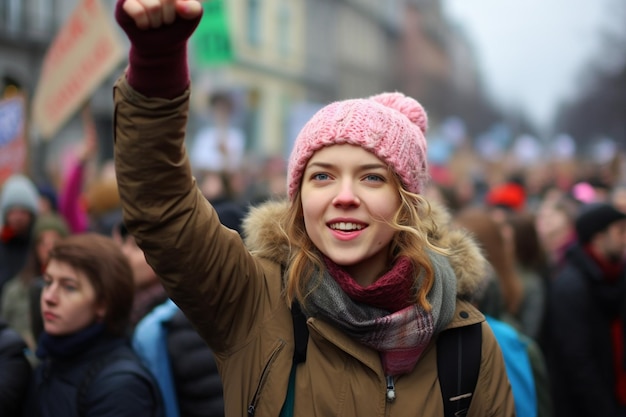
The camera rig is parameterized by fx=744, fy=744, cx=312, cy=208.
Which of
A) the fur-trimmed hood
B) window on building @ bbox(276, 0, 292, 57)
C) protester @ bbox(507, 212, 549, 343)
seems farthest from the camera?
window on building @ bbox(276, 0, 292, 57)

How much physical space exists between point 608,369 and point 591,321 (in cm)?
33

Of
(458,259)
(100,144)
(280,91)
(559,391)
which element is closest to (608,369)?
(559,391)

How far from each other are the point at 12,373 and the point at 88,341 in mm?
302

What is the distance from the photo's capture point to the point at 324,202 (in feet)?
6.92

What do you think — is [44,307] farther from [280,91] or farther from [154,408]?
[280,91]

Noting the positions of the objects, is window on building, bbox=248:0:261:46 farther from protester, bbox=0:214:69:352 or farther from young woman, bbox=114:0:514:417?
young woman, bbox=114:0:514:417

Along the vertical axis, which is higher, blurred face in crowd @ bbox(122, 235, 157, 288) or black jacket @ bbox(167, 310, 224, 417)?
blurred face in crowd @ bbox(122, 235, 157, 288)

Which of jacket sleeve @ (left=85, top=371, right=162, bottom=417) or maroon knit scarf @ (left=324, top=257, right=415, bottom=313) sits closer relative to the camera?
maroon knit scarf @ (left=324, top=257, right=415, bottom=313)

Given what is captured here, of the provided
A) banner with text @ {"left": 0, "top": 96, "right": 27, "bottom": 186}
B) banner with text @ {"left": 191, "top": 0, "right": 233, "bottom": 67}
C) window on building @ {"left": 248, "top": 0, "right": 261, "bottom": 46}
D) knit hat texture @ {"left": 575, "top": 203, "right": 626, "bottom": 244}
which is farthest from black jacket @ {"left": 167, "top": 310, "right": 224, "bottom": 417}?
window on building @ {"left": 248, "top": 0, "right": 261, "bottom": 46}

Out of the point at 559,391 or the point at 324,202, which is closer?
the point at 324,202

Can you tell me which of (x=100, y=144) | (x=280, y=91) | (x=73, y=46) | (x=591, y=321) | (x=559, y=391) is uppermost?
(x=280, y=91)

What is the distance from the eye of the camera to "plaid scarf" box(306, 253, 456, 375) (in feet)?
6.72

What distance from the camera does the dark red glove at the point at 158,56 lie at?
5.28 feet

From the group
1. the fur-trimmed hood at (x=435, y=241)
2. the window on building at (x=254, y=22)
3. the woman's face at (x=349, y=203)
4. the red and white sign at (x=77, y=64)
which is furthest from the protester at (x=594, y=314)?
the window on building at (x=254, y=22)
